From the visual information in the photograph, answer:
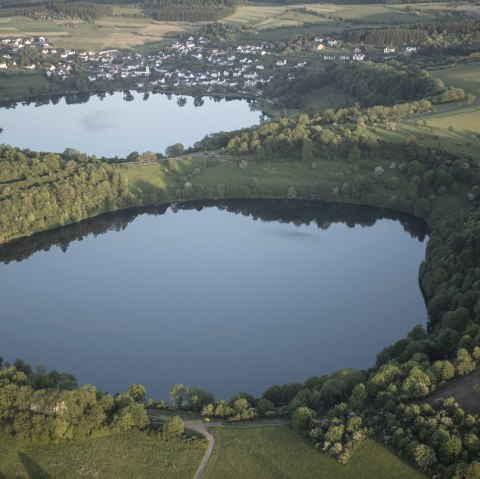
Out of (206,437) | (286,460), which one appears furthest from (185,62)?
(286,460)

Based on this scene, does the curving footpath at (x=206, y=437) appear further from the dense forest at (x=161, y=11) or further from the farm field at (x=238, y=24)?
the dense forest at (x=161, y=11)

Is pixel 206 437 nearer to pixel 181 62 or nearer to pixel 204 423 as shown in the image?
pixel 204 423

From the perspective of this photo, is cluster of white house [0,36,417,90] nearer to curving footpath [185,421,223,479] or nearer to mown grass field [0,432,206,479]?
curving footpath [185,421,223,479]

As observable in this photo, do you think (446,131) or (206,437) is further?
(446,131)

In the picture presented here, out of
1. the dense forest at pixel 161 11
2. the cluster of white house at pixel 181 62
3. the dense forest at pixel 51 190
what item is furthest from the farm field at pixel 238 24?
the dense forest at pixel 51 190

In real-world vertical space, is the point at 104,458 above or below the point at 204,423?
below

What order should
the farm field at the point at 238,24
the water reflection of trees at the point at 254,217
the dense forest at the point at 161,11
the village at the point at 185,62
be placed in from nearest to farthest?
the water reflection of trees at the point at 254,217, the village at the point at 185,62, the farm field at the point at 238,24, the dense forest at the point at 161,11

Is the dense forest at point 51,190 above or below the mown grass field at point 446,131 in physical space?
below
